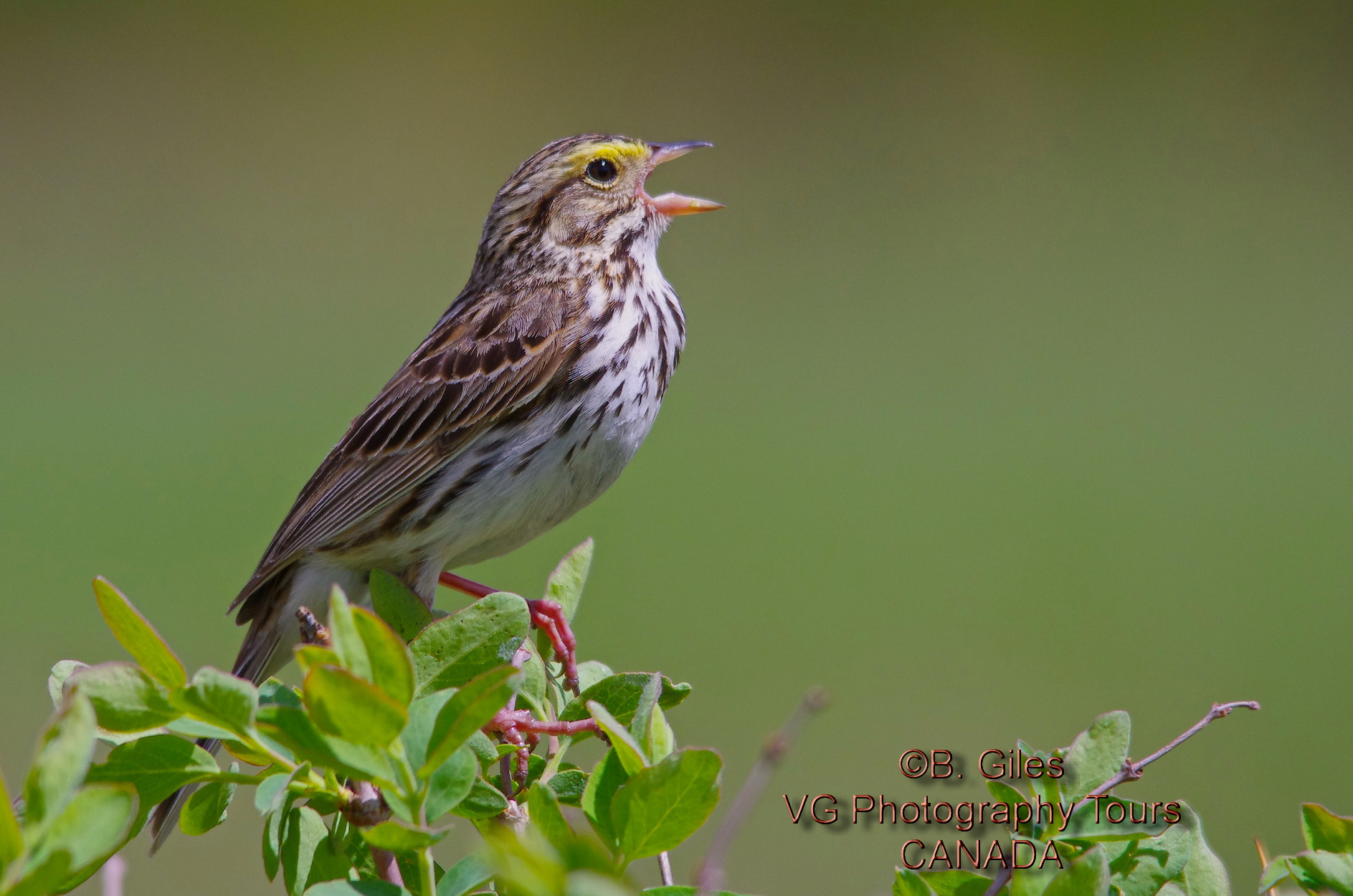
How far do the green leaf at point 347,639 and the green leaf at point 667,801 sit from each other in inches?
8.7

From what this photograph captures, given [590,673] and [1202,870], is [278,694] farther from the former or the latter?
[1202,870]

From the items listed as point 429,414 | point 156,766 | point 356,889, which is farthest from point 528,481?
point 356,889

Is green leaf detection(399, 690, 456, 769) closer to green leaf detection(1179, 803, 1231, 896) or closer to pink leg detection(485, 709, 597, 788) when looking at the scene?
pink leg detection(485, 709, 597, 788)

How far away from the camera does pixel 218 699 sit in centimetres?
91

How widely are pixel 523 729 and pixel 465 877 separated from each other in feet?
2.26

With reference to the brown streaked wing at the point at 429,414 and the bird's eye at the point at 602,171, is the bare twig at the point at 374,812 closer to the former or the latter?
the brown streaked wing at the point at 429,414

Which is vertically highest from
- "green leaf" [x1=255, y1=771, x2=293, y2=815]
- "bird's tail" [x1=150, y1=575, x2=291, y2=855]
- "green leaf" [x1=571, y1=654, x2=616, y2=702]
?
"bird's tail" [x1=150, y1=575, x2=291, y2=855]

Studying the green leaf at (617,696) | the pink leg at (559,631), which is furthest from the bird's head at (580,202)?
the green leaf at (617,696)

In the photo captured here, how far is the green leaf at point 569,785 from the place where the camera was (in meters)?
1.22

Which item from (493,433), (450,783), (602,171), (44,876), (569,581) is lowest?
(44,876)

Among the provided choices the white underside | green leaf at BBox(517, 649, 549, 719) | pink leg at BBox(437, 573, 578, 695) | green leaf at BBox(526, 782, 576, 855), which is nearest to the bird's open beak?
the white underside

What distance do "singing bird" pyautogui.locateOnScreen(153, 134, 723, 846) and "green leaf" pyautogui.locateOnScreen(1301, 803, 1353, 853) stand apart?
6.51ft

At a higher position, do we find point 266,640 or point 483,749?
point 266,640

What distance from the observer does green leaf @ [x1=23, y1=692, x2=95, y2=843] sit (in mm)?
732
